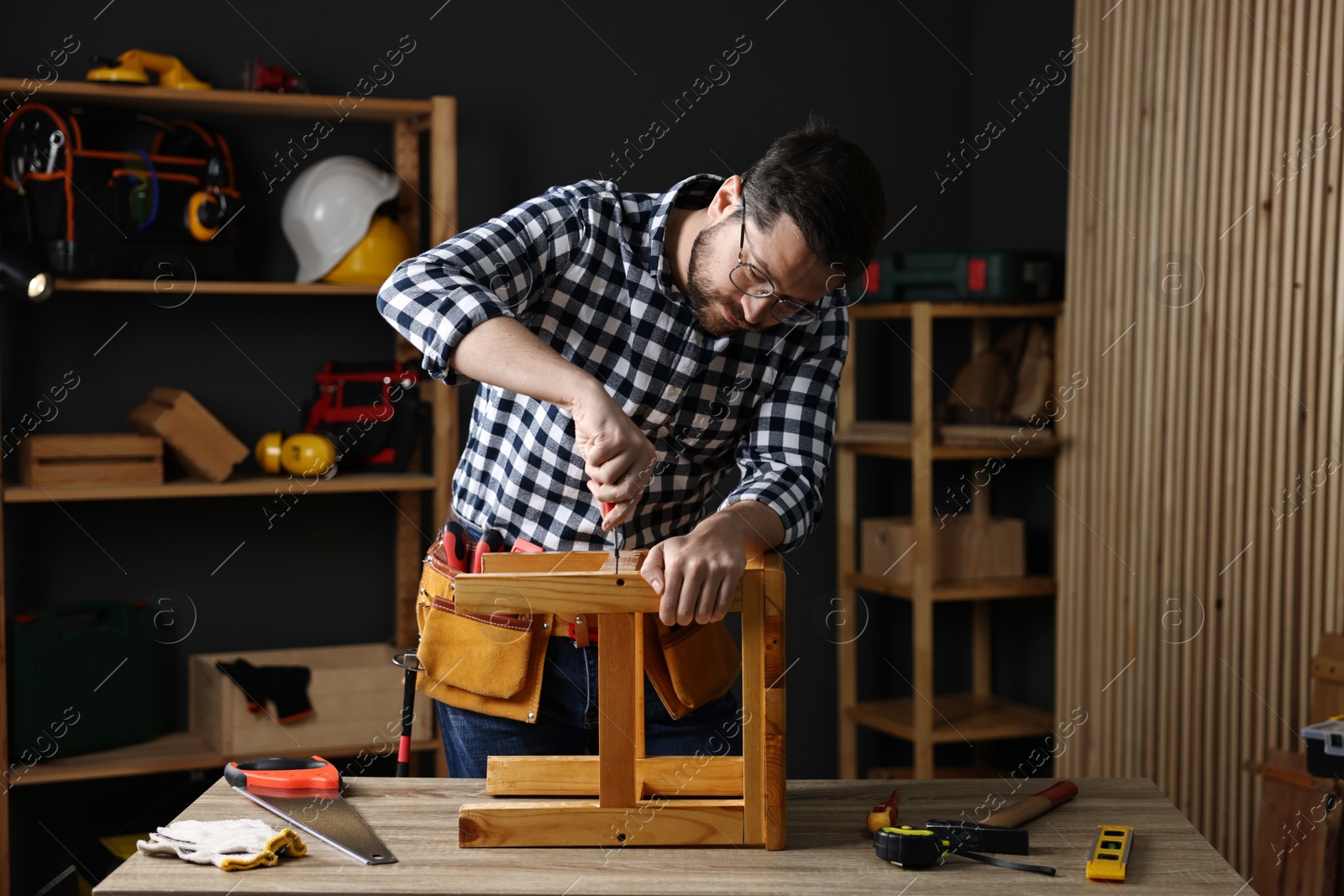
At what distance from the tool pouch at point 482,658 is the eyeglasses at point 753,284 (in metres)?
0.52

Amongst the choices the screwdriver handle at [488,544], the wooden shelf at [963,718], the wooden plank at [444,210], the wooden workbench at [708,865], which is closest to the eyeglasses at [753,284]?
the screwdriver handle at [488,544]

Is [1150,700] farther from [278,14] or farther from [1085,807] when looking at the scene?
[278,14]

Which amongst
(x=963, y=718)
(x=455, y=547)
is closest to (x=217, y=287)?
(x=455, y=547)

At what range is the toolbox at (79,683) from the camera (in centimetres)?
324

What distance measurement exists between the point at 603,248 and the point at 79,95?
2.05 metres

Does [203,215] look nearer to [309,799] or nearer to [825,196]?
Answer: [309,799]

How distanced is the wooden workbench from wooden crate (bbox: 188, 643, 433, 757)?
→ 178 centimetres

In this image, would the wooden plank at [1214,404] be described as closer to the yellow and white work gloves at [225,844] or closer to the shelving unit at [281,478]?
the shelving unit at [281,478]

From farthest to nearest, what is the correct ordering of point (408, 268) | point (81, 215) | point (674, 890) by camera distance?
point (81, 215) < point (408, 268) < point (674, 890)

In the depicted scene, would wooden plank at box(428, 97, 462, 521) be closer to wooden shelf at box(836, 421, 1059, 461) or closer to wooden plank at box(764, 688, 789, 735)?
wooden shelf at box(836, 421, 1059, 461)

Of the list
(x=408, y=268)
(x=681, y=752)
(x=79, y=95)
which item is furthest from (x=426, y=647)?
(x=79, y=95)

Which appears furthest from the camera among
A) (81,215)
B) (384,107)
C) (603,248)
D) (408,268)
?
(384,107)

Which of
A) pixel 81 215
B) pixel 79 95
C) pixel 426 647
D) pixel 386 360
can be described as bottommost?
pixel 426 647

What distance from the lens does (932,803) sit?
1.68m
